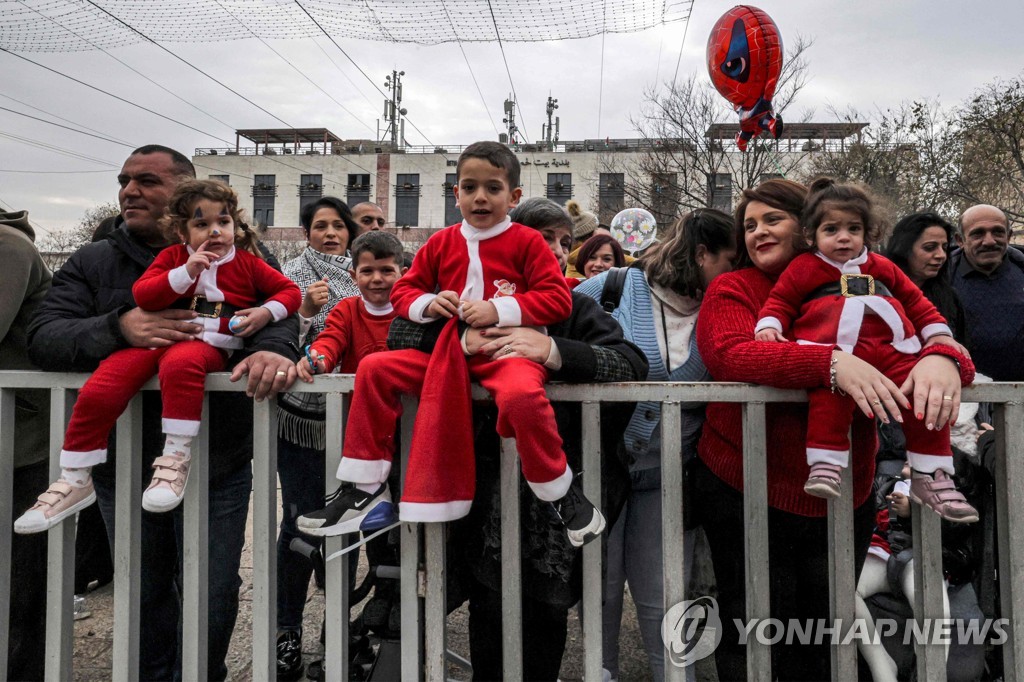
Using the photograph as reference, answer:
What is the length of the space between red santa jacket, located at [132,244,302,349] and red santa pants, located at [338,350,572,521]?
2.42 feet

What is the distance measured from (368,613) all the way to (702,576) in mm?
1515

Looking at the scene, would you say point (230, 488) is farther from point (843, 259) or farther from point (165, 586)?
point (843, 259)

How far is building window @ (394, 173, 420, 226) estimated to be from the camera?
45.5 m

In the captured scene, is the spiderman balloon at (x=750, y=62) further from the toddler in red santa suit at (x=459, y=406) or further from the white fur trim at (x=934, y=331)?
the toddler in red santa suit at (x=459, y=406)

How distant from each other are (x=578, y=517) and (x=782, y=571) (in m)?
0.82

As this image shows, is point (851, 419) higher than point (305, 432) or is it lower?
higher

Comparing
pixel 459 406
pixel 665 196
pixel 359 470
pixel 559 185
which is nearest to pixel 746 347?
pixel 459 406

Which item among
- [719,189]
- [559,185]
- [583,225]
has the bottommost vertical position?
[583,225]

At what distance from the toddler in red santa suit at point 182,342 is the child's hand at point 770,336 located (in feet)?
5.75

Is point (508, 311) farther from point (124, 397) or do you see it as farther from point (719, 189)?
point (719, 189)

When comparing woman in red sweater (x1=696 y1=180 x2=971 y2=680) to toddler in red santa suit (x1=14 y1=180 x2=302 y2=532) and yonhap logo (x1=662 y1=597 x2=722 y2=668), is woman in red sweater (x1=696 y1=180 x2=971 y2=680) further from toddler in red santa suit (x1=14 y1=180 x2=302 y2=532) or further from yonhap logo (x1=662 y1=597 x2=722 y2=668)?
toddler in red santa suit (x1=14 y1=180 x2=302 y2=532)

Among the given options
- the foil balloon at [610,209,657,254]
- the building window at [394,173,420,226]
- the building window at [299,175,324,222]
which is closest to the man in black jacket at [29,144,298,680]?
the foil balloon at [610,209,657,254]

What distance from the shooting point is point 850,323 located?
1.98 meters

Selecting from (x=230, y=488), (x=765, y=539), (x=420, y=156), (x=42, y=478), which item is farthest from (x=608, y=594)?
(x=420, y=156)
